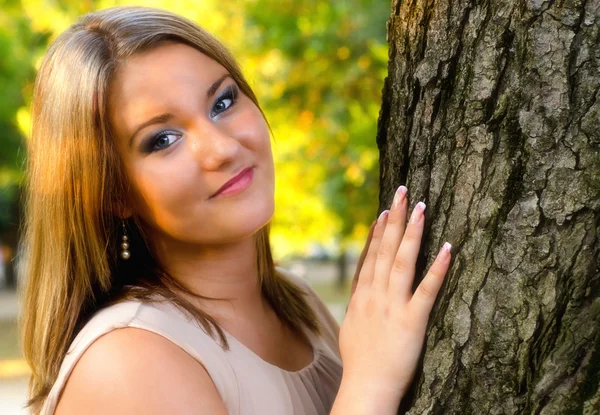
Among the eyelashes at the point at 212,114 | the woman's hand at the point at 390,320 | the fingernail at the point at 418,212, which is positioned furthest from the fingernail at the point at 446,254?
the eyelashes at the point at 212,114

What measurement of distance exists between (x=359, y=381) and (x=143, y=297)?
0.61 m

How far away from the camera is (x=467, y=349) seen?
5.03ft

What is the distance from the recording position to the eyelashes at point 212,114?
1.94 metres


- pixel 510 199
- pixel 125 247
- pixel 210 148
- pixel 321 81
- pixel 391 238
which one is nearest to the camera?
pixel 510 199

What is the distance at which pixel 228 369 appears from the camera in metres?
1.94

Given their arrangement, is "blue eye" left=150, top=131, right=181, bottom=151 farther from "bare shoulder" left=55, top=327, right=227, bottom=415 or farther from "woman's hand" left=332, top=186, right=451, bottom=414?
"woman's hand" left=332, top=186, right=451, bottom=414

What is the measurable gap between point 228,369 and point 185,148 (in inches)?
22.6

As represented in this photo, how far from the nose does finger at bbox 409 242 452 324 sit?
607 mm

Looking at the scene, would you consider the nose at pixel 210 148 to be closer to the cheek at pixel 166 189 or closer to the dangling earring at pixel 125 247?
the cheek at pixel 166 189

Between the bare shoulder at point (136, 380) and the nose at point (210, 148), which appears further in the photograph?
the nose at point (210, 148)

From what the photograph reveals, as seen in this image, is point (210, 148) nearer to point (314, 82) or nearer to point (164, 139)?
point (164, 139)

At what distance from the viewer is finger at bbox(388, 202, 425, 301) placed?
1.67m

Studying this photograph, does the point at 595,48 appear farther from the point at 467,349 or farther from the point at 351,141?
the point at 351,141

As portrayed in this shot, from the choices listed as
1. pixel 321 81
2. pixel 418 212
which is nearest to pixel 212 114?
pixel 418 212
